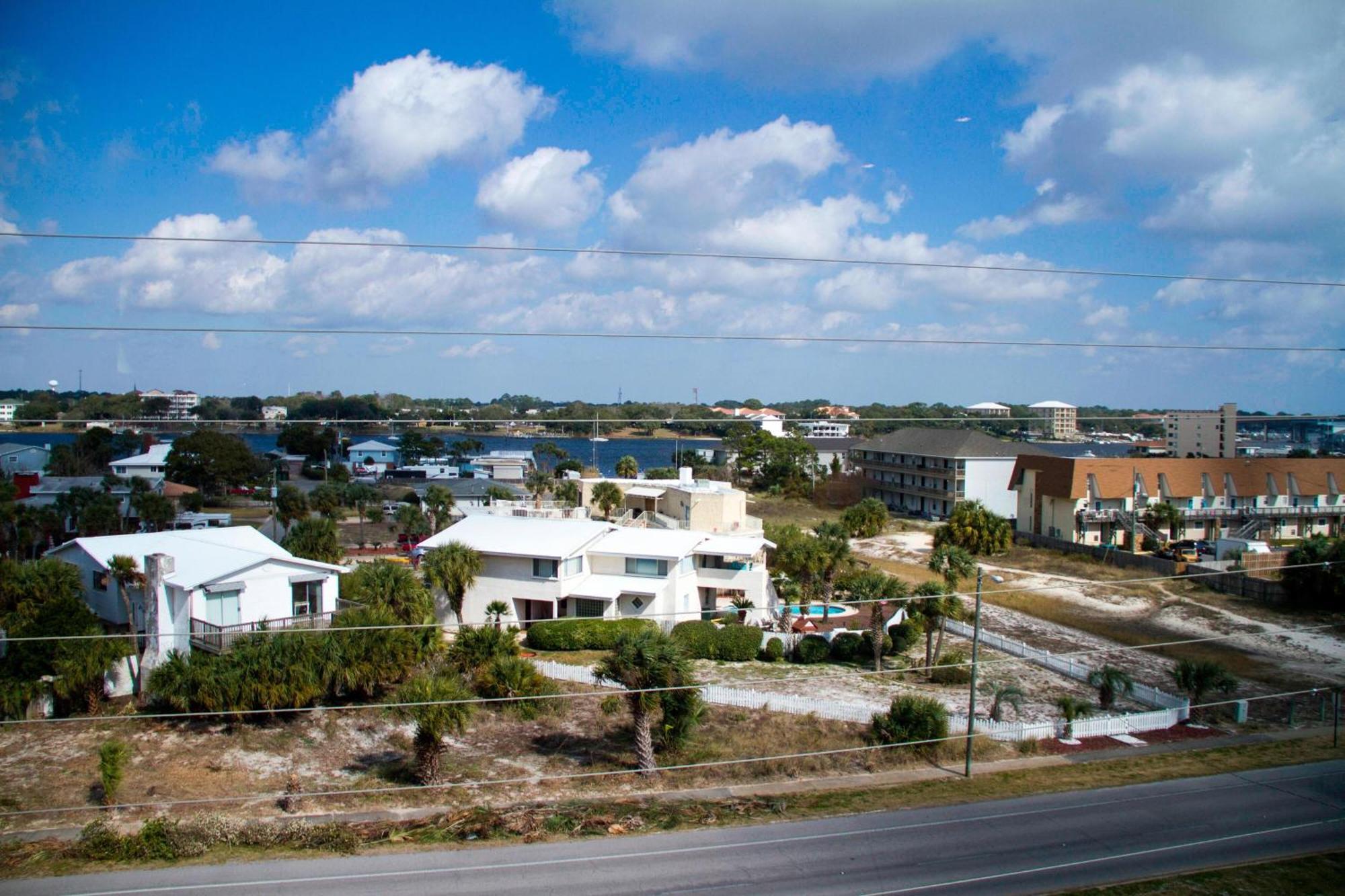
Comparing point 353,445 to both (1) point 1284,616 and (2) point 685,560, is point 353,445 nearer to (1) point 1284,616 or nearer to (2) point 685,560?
(2) point 685,560

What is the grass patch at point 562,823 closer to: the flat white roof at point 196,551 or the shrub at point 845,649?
the shrub at point 845,649

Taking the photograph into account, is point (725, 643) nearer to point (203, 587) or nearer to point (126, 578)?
point (203, 587)

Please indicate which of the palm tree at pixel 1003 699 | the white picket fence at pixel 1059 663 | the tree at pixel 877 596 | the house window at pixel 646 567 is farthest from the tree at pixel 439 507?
the palm tree at pixel 1003 699

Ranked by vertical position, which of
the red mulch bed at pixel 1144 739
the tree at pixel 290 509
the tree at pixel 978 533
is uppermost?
the tree at pixel 290 509

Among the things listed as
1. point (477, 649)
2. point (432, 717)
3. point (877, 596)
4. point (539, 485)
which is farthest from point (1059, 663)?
point (539, 485)

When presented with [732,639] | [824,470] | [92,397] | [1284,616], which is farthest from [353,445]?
[1284,616]

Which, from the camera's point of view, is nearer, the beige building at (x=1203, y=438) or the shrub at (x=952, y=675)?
the shrub at (x=952, y=675)
